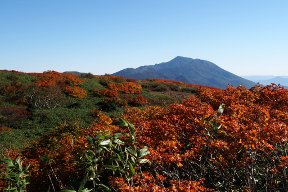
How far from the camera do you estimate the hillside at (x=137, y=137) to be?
7645 mm

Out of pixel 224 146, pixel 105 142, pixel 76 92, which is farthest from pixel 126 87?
pixel 105 142

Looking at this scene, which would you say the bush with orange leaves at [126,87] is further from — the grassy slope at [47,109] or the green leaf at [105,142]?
the green leaf at [105,142]

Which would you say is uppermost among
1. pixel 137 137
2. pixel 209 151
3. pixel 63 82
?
pixel 63 82

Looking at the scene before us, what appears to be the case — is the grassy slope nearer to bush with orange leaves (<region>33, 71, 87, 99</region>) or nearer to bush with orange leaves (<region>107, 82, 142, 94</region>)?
bush with orange leaves (<region>33, 71, 87, 99</region>)

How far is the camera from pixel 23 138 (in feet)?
88.1

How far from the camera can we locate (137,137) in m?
10.4

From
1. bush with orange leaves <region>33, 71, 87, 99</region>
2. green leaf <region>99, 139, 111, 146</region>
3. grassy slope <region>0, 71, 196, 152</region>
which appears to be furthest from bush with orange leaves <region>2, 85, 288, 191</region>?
bush with orange leaves <region>33, 71, 87, 99</region>

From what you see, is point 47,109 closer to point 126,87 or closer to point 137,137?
point 126,87

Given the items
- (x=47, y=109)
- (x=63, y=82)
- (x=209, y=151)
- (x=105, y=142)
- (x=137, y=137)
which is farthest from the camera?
(x=63, y=82)

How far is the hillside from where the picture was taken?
7645mm

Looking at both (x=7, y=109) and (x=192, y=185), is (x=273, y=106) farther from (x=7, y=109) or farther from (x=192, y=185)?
(x=7, y=109)

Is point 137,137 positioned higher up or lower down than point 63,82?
lower down

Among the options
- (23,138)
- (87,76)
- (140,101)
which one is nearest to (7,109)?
(23,138)

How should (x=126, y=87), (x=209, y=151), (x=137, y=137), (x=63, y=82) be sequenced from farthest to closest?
(x=126, y=87)
(x=63, y=82)
(x=137, y=137)
(x=209, y=151)
